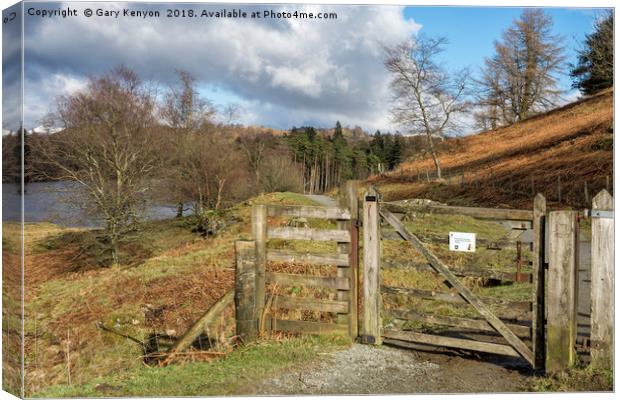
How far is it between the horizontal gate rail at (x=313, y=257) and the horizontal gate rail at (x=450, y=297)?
56cm

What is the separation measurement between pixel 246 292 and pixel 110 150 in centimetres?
1152

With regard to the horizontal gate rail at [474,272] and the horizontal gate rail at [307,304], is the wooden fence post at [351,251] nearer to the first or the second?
the horizontal gate rail at [307,304]

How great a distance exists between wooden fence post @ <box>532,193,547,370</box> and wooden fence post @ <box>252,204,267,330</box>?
281 centimetres

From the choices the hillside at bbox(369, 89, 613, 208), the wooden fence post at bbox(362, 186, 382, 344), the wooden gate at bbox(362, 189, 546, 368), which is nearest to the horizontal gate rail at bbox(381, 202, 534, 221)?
the wooden gate at bbox(362, 189, 546, 368)

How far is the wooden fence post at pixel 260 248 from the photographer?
6.04 metres

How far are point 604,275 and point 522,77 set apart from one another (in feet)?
38.9

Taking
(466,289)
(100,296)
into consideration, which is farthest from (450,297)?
(100,296)

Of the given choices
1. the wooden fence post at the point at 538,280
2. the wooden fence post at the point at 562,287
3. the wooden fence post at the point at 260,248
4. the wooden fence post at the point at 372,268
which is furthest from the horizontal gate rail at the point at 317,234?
the wooden fence post at the point at 562,287

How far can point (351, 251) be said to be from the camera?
A: 5.98 metres

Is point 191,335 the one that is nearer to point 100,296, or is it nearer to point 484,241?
point 484,241

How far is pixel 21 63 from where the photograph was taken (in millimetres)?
4555

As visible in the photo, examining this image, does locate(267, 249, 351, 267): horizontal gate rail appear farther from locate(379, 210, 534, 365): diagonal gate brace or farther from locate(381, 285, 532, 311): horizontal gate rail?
locate(379, 210, 534, 365): diagonal gate brace

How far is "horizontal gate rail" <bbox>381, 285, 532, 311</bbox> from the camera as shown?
5.49m

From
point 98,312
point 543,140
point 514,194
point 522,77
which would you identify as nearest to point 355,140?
point 543,140
